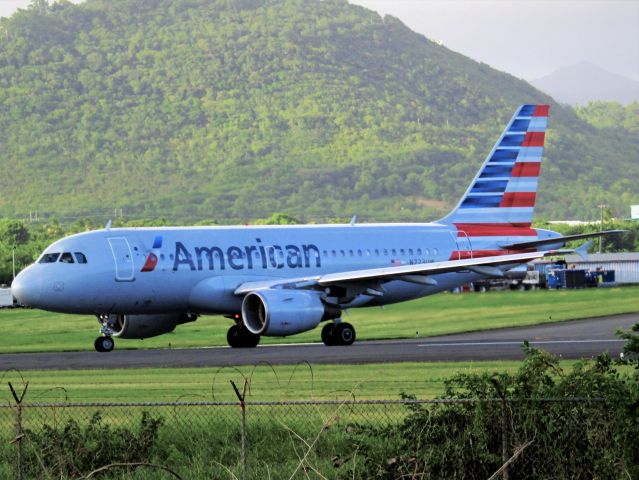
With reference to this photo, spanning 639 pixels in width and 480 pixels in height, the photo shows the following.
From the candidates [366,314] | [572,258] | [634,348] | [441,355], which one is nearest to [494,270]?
[441,355]

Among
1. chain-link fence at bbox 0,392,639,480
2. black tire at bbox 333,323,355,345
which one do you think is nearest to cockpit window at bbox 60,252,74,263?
black tire at bbox 333,323,355,345

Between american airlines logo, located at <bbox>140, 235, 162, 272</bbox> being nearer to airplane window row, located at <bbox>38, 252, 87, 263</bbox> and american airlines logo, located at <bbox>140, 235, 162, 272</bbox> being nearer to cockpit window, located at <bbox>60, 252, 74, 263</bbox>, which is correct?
airplane window row, located at <bbox>38, 252, 87, 263</bbox>

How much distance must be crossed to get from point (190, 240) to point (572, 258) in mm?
112097

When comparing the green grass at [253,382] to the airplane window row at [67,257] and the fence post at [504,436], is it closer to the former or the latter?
the airplane window row at [67,257]

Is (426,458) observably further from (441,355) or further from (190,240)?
(190,240)

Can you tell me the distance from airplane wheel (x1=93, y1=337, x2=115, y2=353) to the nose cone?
2.96m

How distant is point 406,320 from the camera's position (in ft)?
187

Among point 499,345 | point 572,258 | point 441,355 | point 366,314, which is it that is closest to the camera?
point 441,355

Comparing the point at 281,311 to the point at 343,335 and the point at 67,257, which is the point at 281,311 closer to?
the point at 343,335

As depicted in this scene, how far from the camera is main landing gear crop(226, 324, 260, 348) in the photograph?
146ft

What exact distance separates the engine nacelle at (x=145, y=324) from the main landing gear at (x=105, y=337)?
0.17 m

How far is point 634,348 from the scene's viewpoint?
16.7m

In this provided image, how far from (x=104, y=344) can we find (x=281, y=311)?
6.57m

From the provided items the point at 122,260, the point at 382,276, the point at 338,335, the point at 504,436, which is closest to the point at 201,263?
the point at 122,260
